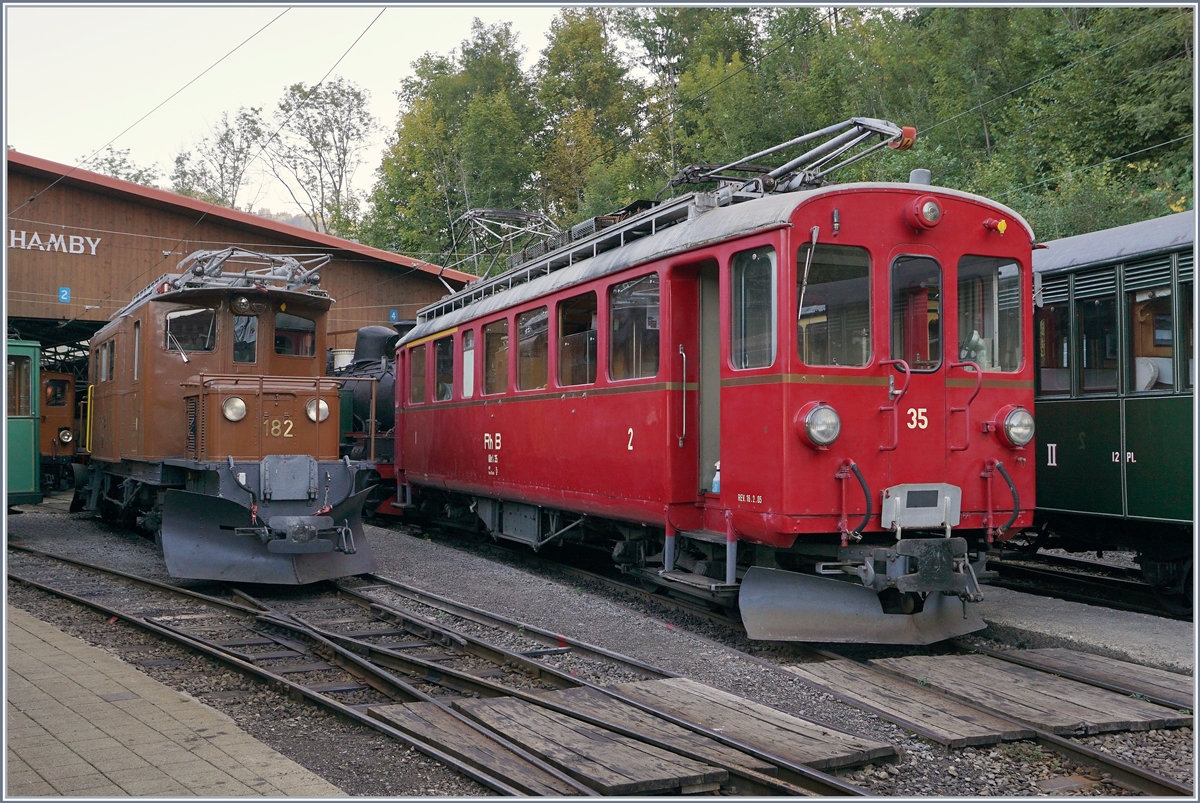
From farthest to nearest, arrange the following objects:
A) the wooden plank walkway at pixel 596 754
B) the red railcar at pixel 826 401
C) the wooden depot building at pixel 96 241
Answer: the wooden depot building at pixel 96 241
the red railcar at pixel 826 401
the wooden plank walkway at pixel 596 754

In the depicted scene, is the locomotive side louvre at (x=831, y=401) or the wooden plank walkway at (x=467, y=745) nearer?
the wooden plank walkway at (x=467, y=745)

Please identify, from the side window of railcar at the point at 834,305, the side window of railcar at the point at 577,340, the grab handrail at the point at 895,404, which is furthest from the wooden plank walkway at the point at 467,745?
the side window of railcar at the point at 577,340

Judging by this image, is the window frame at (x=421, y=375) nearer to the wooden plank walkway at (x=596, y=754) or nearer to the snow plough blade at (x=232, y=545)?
the snow plough blade at (x=232, y=545)

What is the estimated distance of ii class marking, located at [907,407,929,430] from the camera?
751 centimetres

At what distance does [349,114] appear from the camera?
43875mm

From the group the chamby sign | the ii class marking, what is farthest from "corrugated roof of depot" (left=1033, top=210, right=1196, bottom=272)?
the chamby sign

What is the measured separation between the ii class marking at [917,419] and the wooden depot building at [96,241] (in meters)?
16.4

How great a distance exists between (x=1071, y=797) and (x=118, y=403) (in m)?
12.2

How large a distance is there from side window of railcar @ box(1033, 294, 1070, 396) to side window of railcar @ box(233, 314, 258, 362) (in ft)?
28.1

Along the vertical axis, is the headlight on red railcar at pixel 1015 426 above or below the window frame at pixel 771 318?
below

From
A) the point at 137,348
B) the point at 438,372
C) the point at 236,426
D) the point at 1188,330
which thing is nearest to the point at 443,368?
the point at 438,372

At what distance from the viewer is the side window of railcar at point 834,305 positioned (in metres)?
7.37

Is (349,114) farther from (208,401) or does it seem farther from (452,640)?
(452,640)

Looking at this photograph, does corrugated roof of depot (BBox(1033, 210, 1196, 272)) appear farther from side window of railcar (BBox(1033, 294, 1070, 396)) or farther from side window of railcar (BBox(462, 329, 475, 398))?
side window of railcar (BBox(462, 329, 475, 398))
